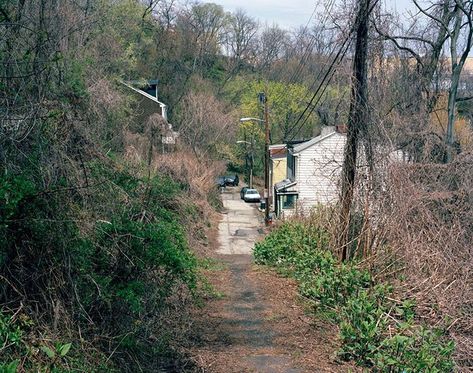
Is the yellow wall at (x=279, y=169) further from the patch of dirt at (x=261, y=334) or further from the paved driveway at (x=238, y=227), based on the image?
the patch of dirt at (x=261, y=334)

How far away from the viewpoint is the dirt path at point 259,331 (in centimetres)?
961

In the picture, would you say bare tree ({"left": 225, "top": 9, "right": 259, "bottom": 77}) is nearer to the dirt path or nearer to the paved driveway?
the paved driveway

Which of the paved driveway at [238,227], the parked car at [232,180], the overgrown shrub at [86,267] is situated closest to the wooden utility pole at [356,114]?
the overgrown shrub at [86,267]

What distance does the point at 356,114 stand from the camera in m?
13.6

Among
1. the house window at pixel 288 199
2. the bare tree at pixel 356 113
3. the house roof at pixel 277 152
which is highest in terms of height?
the bare tree at pixel 356 113

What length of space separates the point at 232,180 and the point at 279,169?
14869 mm

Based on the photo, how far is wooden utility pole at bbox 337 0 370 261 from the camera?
13172 millimetres

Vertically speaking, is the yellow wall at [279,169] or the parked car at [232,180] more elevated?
the yellow wall at [279,169]

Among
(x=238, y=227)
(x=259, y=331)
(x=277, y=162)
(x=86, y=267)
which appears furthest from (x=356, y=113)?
(x=277, y=162)

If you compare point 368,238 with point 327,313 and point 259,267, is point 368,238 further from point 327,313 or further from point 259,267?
point 259,267

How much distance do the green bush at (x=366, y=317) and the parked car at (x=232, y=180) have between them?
158 ft

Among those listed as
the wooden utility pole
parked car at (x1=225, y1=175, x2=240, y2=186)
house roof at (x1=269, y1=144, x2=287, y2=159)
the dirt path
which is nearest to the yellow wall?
house roof at (x1=269, y1=144, x2=287, y2=159)

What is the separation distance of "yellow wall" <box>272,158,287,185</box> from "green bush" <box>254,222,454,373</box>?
110 feet

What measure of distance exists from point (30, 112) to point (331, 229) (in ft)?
28.5
